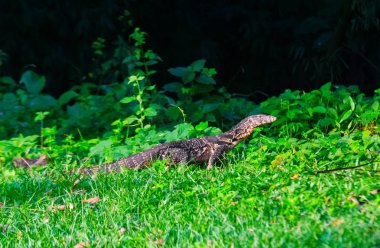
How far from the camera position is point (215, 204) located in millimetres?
5980

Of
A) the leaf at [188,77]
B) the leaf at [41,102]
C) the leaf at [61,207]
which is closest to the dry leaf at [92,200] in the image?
the leaf at [61,207]

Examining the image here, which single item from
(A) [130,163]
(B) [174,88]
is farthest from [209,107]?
(A) [130,163]

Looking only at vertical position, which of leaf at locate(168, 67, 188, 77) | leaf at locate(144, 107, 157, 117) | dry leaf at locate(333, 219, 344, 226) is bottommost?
leaf at locate(144, 107, 157, 117)

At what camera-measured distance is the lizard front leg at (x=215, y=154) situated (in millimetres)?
7539

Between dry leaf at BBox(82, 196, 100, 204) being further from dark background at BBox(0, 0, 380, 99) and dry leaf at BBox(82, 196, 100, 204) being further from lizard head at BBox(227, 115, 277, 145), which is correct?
dark background at BBox(0, 0, 380, 99)

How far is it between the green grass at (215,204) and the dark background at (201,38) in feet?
19.4

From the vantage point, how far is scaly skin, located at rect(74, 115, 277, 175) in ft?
24.8

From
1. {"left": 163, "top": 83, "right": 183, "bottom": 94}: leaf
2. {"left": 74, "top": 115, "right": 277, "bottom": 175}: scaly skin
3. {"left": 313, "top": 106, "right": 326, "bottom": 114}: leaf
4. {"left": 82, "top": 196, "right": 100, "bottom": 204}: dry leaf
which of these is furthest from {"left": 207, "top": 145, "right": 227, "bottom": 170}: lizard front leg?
{"left": 163, "top": 83, "right": 183, "bottom": 94}: leaf

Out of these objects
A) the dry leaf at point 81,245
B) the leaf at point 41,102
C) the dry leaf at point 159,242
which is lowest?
the leaf at point 41,102

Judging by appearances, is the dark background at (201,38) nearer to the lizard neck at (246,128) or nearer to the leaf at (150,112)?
the leaf at (150,112)

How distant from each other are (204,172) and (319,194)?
1710 mm

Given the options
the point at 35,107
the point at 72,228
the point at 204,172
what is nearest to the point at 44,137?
the point at 35,107

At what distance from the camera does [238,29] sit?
593 inches

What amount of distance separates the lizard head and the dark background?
4846mm
